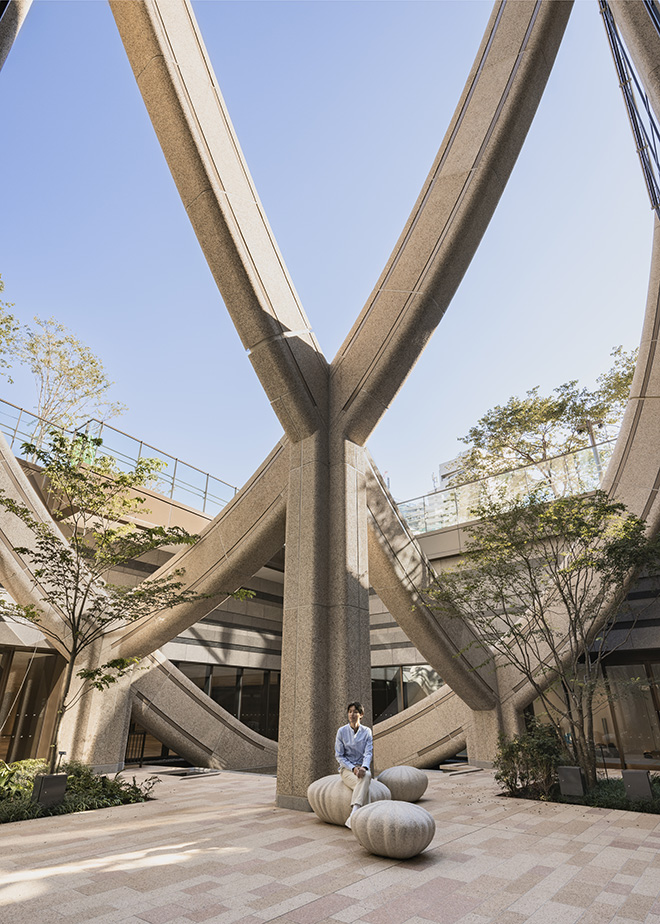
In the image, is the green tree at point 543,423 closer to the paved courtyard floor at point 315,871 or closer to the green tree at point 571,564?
the green tree at point 571,564

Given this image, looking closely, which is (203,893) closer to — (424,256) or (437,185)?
(424,256)

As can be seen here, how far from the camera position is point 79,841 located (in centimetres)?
597

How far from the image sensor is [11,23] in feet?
9.95

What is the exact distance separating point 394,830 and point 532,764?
545 centimetres

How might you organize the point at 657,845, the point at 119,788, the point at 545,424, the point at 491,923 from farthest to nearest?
1. the point at 545,424
2. the point at 119,788
3. the point at 657,845
4. the point at 491,923

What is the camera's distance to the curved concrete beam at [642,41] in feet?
24.5

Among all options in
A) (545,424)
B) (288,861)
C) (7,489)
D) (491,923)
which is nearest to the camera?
(491,923)

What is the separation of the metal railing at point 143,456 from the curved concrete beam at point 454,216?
6.45 meters

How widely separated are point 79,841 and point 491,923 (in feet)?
15.5

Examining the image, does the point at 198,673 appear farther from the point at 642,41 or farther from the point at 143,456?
A: the point at 642,41

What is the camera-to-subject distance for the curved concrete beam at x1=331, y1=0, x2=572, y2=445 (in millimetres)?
10148

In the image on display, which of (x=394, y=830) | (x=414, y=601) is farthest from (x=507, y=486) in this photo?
(x=394, y=830)

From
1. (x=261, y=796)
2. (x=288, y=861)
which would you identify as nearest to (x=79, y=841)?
(x=288, y=861)

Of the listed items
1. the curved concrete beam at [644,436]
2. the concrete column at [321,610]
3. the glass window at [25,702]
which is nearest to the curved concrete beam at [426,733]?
the concrete column at [321,610]
